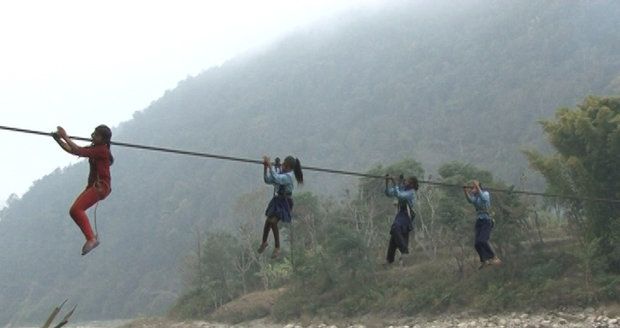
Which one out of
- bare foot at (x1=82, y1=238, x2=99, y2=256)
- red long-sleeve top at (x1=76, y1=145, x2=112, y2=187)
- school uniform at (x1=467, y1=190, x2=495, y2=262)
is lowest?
school uniform at (x1=467, y1=190, x2=495, y2=262)

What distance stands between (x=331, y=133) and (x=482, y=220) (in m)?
141

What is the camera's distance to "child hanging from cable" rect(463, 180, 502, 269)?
9.77m

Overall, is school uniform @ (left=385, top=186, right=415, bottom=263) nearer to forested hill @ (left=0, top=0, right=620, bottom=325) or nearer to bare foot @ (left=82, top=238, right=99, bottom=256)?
bare foot @ (left=82, top=238, right=99, bottom=256)

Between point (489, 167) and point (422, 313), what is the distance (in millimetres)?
65860

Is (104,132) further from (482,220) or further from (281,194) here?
(482,220)

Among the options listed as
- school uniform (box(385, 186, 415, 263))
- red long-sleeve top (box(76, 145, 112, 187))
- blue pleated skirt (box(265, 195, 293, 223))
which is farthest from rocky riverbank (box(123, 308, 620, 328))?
red long-sleeve top (box(76, 145, 112, 187))

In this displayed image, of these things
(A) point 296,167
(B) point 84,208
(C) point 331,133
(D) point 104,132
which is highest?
(C) point 331,133

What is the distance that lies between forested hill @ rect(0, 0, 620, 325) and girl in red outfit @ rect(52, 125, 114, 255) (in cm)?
8560

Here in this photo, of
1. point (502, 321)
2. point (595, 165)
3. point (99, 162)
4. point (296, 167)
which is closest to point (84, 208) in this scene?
point (99, 162)

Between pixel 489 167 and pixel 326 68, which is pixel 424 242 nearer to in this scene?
pixel 489 167

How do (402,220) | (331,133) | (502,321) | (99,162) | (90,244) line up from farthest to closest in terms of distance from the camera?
(331,133) → (502,321) → (402,220) → (99,162) → (90,244)

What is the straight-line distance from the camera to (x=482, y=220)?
32.8 ft

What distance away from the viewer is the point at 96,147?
6.02 meters

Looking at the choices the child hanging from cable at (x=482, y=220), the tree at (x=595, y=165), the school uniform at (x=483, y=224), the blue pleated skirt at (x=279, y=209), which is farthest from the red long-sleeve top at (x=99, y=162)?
the tree at (x=595, y=165)
